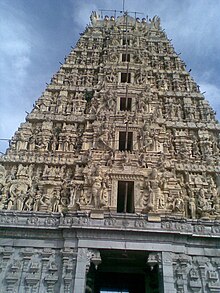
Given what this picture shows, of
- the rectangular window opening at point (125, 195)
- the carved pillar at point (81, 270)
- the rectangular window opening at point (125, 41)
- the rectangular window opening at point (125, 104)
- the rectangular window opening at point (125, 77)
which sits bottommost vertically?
the carved pillar at point (81, 270)

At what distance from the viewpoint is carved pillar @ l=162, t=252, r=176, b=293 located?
12.5 m

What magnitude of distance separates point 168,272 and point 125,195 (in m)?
4.20

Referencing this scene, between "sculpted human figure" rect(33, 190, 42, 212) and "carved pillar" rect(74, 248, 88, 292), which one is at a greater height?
"sculpted human figure" rect(33, 190, 42, 212)

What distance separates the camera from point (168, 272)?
12.9 metres

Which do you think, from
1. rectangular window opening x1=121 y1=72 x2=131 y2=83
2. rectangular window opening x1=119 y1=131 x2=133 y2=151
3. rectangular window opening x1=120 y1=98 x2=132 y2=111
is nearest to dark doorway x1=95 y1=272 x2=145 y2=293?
rectangular window opening x1=119 y1=131 x2=133 y2=151

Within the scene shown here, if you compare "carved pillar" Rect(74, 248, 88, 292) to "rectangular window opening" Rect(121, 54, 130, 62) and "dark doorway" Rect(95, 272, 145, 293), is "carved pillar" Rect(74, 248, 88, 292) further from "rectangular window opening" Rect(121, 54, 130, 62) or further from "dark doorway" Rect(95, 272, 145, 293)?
"rectangular window opening" Rect(121, 54, 130, 62)

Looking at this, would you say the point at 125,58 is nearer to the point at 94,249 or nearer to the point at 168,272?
the point at 94,249

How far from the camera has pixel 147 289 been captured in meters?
15.1

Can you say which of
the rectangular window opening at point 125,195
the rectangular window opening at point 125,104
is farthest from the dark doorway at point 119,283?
the rectangular window opening at point 125,104

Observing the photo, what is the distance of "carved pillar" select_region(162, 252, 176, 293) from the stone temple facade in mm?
40

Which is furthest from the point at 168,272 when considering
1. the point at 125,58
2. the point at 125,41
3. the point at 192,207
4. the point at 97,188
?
the point at 125,41

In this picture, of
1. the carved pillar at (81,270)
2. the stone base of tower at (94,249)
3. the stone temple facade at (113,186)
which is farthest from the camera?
the stone temple facade at (113,186)

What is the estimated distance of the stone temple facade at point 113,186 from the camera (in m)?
13.4

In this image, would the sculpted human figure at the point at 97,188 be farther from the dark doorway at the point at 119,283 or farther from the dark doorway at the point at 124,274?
the dark doorway at the point at 119,283
